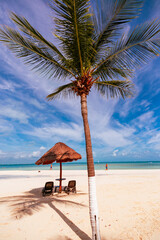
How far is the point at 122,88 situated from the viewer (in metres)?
6.25

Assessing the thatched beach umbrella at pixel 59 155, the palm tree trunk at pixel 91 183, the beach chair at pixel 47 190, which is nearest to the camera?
the palm tree trunk at pixel 91 183

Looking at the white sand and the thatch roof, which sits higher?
the thatch roof

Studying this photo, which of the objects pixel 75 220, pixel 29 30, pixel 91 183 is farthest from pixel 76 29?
pixel 75 220

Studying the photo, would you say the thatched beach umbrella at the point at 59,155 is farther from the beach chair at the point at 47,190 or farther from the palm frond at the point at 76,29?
the palm frond at the point at 76,29

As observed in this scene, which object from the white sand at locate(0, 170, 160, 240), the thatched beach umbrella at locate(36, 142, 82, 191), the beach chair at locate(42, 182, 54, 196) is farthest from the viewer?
the beach chair at locate(42, 182, 54, 196)

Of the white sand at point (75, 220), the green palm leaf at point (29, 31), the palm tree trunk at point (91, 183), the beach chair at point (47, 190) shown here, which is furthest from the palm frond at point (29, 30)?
the beach chair at point (47, 190)

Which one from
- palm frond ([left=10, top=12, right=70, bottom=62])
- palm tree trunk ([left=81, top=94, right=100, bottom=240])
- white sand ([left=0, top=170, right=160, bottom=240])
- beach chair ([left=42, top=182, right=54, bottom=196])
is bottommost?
white sand ([left=0, top=170, right=160, bottom=240])

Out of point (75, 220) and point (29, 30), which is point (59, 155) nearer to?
point (75, 220)

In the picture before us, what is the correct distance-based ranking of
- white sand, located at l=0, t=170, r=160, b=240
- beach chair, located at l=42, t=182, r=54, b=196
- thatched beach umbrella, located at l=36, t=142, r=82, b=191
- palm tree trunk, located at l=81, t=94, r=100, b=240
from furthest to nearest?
beach chair, located at l=42, t=182, r=54, b=196
thatched beach umbrella, located at l=36, t=142, r=82, b=191
white sand, located at l=0, t=170, r=160, b=240
palm tree trunk, located at l=81, t=94, r=100, b=240

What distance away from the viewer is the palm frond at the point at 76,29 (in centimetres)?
359

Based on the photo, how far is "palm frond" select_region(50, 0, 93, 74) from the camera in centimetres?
359

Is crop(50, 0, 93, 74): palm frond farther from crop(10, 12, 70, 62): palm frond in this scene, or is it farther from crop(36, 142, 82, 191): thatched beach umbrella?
crop(36, 142, 82, 191): thatched beach umbrella

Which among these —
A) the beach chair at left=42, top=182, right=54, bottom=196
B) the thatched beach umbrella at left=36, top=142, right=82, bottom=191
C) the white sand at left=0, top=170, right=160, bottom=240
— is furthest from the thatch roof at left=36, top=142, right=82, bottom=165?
the white sand at left=0, top=170, right=160, bottom=240

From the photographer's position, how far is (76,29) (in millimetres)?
3902
